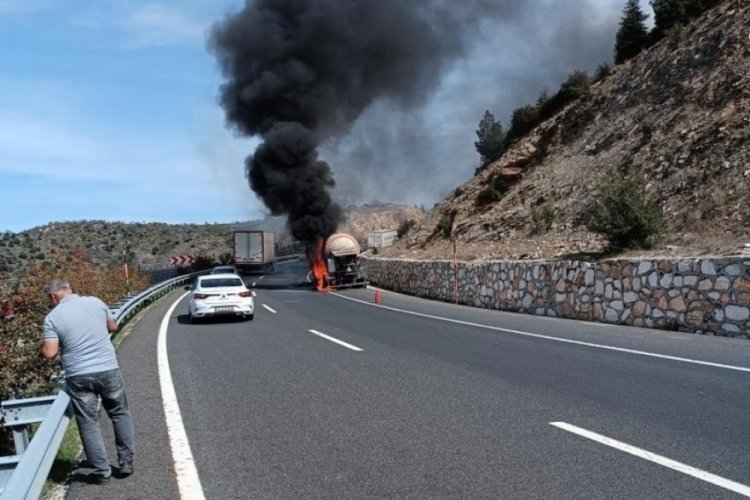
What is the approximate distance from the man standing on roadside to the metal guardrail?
153 millimetres

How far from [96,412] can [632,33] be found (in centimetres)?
3952

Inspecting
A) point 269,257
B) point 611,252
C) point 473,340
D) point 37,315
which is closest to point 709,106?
point 611,252

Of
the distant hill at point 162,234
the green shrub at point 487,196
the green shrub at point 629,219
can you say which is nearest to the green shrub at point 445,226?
the green shrub at point 487,196

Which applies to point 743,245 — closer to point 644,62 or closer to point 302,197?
point 644,62

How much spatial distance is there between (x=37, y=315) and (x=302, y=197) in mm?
31890

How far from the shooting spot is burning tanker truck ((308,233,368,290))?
3584 centimetres

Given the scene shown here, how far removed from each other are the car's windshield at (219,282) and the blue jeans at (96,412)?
1339 cm

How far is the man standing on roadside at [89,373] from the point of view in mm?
5402

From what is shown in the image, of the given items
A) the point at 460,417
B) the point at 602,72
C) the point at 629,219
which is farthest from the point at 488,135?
the point at 460,417

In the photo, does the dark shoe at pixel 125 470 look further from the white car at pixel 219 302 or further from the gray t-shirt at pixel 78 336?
the white car at pixel 219 302

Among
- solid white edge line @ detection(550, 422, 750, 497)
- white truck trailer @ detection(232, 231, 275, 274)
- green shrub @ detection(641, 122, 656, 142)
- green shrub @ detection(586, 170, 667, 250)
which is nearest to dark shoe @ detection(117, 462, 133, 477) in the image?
solid white edge line @ detection(550, 422, 750, 497)

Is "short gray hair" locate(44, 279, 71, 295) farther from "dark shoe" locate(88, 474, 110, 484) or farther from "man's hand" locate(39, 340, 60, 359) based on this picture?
"dark shoe" locate(88, 474, 110, 484)

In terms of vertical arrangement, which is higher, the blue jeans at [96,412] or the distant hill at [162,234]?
the distant hill at [162,234]

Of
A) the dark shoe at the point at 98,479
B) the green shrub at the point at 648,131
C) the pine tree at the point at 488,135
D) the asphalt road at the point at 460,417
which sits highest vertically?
the pine tree at the point at 488,135
